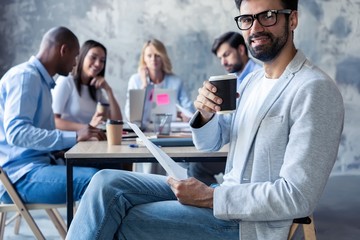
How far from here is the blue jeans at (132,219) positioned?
1.75m

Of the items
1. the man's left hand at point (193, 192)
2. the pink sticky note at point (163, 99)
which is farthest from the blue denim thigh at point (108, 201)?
the pink sticky note at point (163, 99)

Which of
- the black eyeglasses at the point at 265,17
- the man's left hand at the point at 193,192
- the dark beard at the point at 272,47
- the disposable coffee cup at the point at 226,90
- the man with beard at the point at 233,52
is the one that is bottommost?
the man's left hand at the point at 193,192

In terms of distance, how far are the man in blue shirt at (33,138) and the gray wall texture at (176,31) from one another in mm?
2637

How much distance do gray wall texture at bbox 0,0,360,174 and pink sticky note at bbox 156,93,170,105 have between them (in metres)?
1.81

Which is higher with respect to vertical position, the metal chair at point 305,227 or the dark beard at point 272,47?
the dark beard at point 272,47

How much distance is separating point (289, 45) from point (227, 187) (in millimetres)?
534

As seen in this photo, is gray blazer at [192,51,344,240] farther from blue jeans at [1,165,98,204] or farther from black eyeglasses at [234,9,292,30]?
blue jeans at [1,165,98,204]

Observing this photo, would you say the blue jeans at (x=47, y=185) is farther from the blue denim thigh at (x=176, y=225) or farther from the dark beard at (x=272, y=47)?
the dark beard at (x=272, y=47)

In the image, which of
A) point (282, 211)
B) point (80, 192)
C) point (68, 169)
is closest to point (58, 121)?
point (80, 192)

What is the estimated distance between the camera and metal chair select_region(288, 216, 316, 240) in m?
1.68

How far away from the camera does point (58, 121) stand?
12.5ft

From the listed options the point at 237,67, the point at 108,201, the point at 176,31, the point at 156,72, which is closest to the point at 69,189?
the point at 108,201

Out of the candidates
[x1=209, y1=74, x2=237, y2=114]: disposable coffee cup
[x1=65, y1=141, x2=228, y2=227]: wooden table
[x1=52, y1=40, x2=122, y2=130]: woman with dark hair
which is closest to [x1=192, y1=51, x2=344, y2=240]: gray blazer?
[x1=209, y1=74, x2=237, y2=114]: disposable coffee cup

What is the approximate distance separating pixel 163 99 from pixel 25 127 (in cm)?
132
